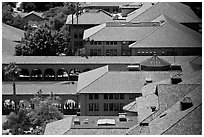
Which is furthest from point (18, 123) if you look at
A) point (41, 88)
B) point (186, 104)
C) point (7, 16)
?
point (7, 16)

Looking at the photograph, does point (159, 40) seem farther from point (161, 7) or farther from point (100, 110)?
point (100, 110)

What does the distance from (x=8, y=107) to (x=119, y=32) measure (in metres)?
23.0

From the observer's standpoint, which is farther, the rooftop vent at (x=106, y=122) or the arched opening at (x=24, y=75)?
the arched opening at (x=24, y=75)

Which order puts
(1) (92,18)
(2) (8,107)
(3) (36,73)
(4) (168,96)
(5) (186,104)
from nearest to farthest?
(5) (186,104) < (4) (168,96) < (2) (8,107) < (3) (36,73) < (1) (92,18)

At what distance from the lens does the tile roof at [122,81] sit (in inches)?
2208

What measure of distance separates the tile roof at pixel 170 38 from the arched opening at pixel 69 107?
14.8 metres

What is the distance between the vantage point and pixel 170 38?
255 ft

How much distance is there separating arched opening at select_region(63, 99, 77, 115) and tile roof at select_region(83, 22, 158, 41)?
16096mm

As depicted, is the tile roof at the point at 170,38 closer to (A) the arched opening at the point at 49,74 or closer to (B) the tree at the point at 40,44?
(A) the arched opening at the point at 49,74

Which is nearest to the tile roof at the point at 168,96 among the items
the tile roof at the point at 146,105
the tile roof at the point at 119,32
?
the tile roof at the point at 146,105

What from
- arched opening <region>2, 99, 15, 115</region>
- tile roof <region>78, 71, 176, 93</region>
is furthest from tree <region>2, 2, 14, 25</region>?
tile roof <region>78, 71, 176, 93</region>

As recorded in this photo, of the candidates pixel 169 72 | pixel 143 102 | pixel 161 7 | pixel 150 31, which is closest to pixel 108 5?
pixel 161 7

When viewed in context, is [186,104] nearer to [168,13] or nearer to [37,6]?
[168,13]

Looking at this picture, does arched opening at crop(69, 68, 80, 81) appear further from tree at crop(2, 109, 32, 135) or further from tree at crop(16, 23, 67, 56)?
tree at crop(2, 109, 32, 135)
